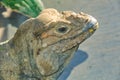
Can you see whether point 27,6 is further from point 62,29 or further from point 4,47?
point 62,29

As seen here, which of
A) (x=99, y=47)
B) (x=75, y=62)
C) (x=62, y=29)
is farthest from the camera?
(x=99, y=47)

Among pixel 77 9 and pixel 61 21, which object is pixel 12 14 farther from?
pixel 61 21

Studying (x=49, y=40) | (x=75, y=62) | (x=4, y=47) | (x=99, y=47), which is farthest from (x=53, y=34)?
(x=99, y=47)

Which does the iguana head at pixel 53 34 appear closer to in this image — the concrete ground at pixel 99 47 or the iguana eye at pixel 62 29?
the iguana eye at pixel 62 29

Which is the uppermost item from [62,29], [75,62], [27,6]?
[27,6]

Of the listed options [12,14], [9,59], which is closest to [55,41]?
[9,59]

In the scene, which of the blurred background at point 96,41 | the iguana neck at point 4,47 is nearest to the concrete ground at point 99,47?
the blurred background at point 96,41
